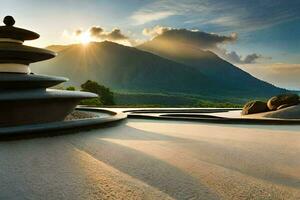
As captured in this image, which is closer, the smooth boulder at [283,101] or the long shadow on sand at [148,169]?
the long shadow on sand at [148,169]

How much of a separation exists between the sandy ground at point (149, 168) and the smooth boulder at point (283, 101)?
34.7 feet

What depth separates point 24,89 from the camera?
1377cm

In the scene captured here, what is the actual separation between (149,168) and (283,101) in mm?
15935

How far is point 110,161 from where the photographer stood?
727 cm

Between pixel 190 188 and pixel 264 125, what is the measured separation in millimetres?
10419

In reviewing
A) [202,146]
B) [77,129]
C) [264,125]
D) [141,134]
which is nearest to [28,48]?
[77,129]

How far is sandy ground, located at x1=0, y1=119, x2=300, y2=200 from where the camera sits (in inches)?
207

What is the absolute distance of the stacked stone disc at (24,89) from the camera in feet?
40.9

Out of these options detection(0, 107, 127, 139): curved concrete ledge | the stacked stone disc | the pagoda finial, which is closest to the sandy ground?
detection(0, 107, 127, 139): curved concrete ledge

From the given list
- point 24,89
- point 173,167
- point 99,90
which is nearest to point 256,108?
point 24,89

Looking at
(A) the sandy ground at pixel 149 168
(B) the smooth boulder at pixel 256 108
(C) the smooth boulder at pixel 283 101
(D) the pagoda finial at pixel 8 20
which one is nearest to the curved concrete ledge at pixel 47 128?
(A) the sandy ground at pixel 149 168

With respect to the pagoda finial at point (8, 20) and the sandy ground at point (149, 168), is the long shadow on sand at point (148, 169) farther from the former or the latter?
the pagoda finial at point (8, 20)

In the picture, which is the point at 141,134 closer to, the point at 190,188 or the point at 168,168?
the point at 168,168

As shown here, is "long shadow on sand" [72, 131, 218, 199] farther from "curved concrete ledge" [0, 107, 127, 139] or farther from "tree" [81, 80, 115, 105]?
"tree" [81, 80, 115, 105]
